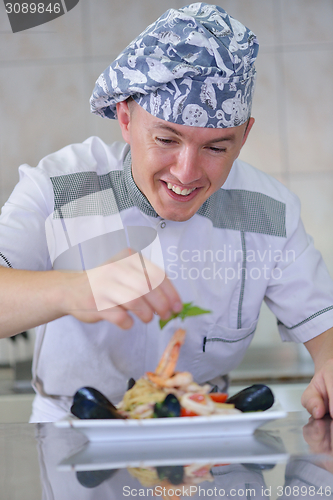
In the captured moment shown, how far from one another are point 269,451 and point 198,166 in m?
0.52

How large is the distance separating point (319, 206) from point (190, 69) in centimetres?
142

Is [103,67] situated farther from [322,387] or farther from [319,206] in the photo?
[322,387]

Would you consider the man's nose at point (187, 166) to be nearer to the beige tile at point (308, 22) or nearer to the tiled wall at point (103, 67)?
the tiled wall at point (103, 67)

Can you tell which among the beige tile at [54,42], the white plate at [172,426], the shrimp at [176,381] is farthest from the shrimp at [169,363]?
the beige tile at [54,42]

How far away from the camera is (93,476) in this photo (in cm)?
53

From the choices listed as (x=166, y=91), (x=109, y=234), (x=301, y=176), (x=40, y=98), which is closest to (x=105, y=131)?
(x=40, y=98)

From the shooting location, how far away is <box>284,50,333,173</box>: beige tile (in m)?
2.11

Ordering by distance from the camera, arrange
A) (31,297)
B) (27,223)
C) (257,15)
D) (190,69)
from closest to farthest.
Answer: (31,297) < (190,69) < (27,223) < (257,15)

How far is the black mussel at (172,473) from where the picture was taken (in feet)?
1.69

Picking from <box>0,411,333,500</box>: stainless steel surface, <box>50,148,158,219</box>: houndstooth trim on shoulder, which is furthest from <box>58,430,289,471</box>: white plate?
<box>50,148,158,219</box>: houndstooth trim on shoulder

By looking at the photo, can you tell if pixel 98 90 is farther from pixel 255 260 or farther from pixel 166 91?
pixel 255 260

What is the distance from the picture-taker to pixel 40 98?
211 centimetres

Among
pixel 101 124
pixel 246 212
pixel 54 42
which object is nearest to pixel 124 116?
pixel 246 212

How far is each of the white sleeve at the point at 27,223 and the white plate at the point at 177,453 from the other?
449 millimetres
